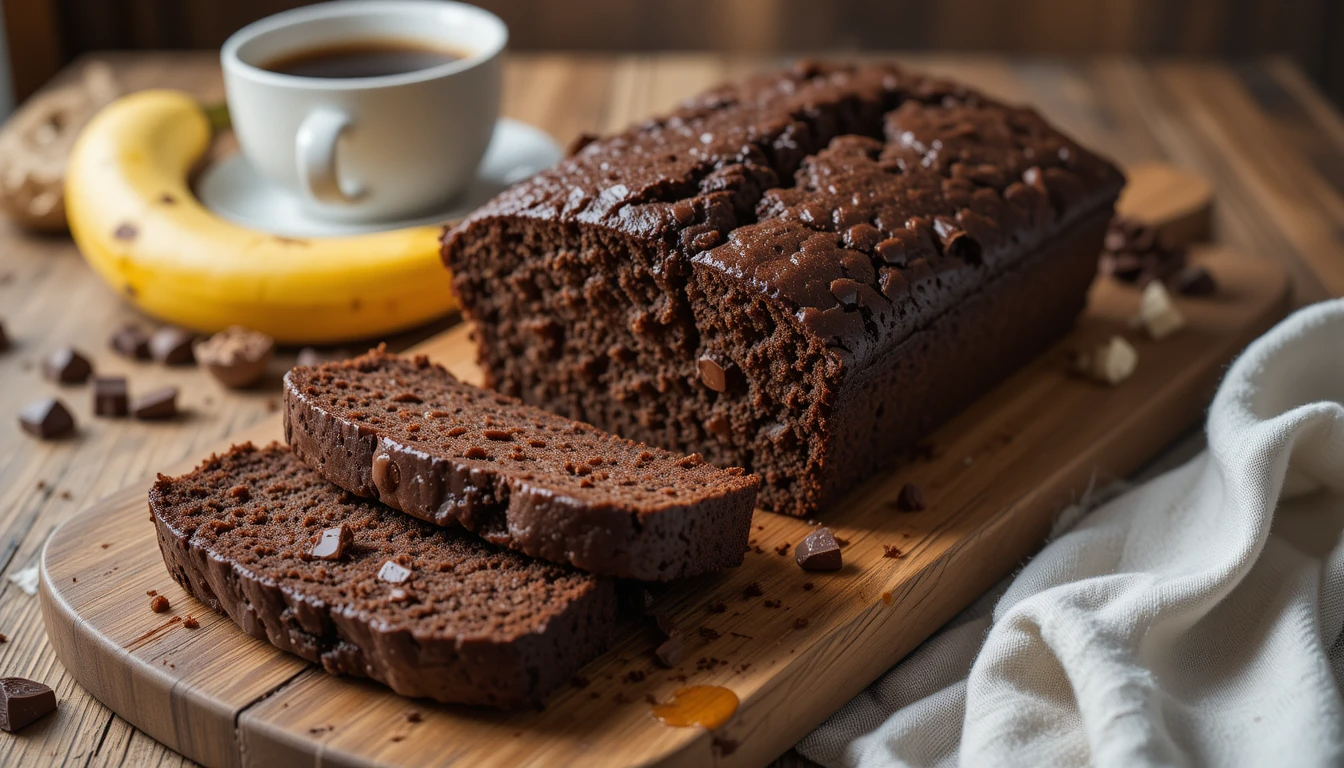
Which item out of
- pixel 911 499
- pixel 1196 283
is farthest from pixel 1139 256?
pixel 911 499

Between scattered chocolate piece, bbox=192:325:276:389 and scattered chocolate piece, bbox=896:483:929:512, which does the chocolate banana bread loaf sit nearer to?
scattered chocolate piece, bbox=896:483:929:512

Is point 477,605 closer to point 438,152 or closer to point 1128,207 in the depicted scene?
point 438,152

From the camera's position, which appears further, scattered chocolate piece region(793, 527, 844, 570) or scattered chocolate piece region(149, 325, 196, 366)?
scattered chocolate piece region(149, 325, 196, 366)

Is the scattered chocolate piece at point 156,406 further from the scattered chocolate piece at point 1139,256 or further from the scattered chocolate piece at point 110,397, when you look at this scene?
the scattered chocolate piece at point 1139,256

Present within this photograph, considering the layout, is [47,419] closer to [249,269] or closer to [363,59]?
[249,269]

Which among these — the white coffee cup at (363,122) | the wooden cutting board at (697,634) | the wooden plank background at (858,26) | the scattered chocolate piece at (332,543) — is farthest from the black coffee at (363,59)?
the wooden plank background at (858,26)

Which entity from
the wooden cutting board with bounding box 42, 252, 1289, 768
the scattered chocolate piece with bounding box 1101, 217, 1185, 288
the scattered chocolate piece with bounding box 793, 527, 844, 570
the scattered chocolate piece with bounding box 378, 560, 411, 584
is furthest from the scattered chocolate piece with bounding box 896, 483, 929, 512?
the scattered chocolate piece with bounding box 1101, 217, 1185, 288
